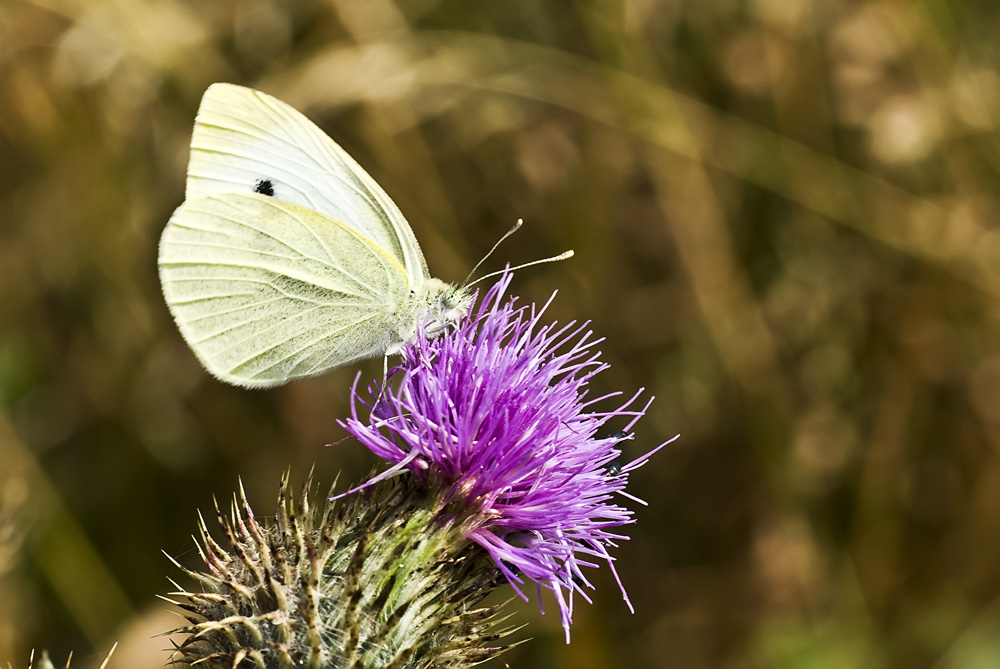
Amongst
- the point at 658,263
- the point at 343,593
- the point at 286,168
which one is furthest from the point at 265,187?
the point at 658,263

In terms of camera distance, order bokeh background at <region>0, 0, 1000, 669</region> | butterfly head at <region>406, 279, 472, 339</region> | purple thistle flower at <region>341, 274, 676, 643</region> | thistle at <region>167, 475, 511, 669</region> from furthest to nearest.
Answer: bokeh background at <region>0, 0, 1000, 669</region>, butterfly head at <region>406, 279, 472, 339</region>, purple thistle flower at <region>341, 274, 676, 643</region>, thistle at <region>167, 475, 511, 669</region>

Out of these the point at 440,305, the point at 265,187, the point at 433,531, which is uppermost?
the point at 265,187

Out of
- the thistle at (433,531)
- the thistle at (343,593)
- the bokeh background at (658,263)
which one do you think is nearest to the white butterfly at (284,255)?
the thistle at (433,531)

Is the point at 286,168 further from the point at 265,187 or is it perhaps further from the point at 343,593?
the point at 343,593

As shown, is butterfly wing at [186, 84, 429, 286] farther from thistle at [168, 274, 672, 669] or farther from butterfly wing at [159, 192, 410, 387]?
thistle at [168, 274, 672, 669]

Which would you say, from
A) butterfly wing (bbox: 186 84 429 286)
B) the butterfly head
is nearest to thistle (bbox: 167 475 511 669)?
the butterfly head

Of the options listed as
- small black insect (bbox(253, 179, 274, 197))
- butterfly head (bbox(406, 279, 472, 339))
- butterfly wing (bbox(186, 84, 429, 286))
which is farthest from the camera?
small black insect (bbox(253, 179, 274, 197))

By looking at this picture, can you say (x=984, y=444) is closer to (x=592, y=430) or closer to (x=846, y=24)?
(x=846, y=24)
